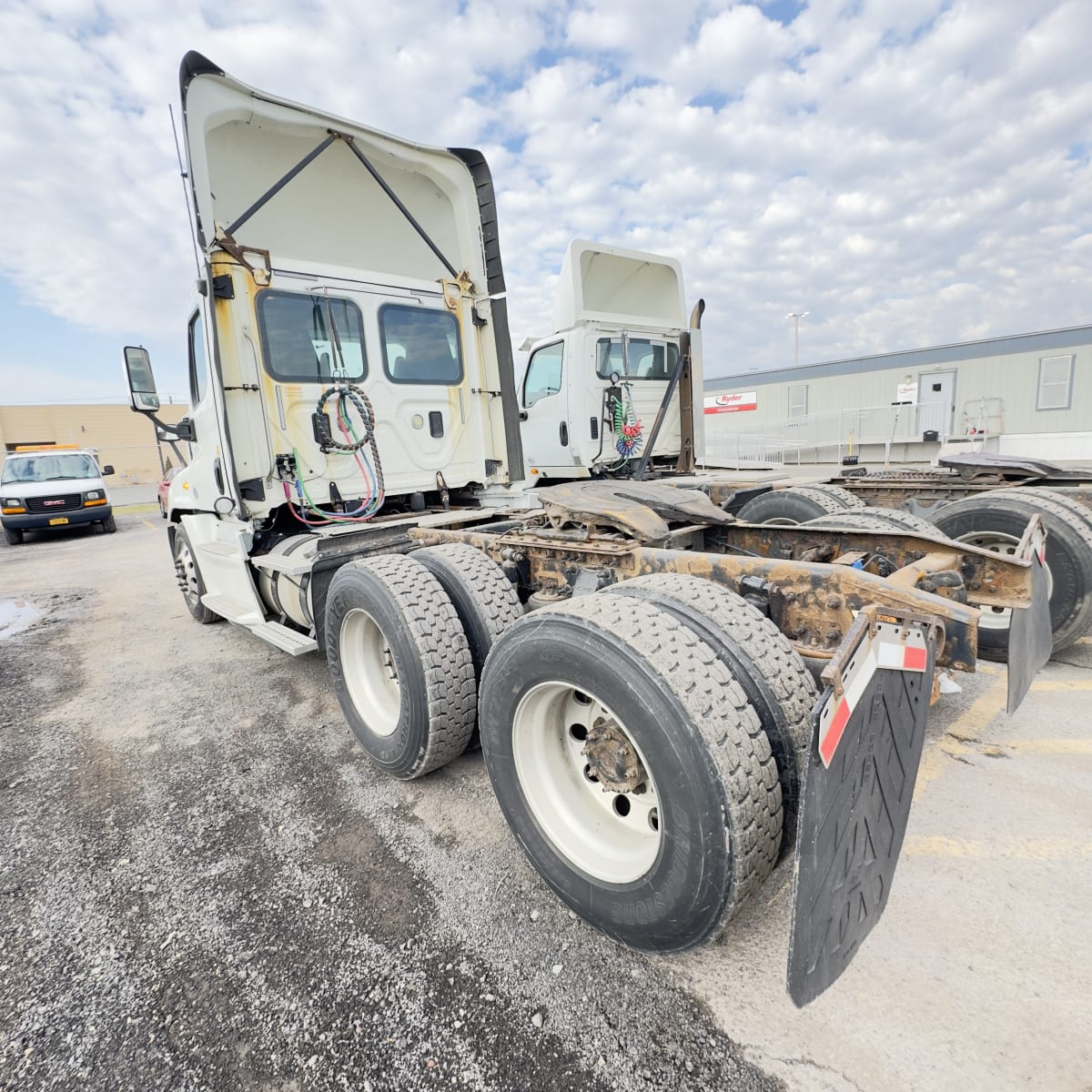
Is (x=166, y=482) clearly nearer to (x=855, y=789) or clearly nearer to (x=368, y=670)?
(x=368, y=670)

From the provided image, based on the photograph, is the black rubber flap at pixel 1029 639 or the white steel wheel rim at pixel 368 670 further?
the white steel wheel rim at pixel 368 670

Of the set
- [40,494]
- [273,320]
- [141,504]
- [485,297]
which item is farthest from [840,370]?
[141,504]

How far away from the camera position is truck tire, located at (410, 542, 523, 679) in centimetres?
292

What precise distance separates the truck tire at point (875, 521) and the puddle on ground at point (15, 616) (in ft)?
24.9

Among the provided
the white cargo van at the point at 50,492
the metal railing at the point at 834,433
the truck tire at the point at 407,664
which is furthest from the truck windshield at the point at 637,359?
the white cargo van at the point at 50,492

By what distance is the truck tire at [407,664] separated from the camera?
109 inches

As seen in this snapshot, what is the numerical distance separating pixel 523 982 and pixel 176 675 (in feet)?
13.5

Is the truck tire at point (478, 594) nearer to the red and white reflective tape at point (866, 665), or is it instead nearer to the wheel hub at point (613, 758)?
the wheel hub at point (613, 758)

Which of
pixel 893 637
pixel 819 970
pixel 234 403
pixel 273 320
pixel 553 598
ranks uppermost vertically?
pixel 273 320

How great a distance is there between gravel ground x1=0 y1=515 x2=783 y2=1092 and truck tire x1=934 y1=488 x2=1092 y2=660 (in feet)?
9.31

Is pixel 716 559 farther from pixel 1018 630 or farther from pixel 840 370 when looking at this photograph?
pixel 840 370

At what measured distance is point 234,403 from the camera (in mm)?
4332

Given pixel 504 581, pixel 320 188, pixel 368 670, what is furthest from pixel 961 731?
pixel 320 188

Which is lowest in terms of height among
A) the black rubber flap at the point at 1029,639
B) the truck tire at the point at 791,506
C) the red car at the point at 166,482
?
the black rubber flap at the point at 1029,639
